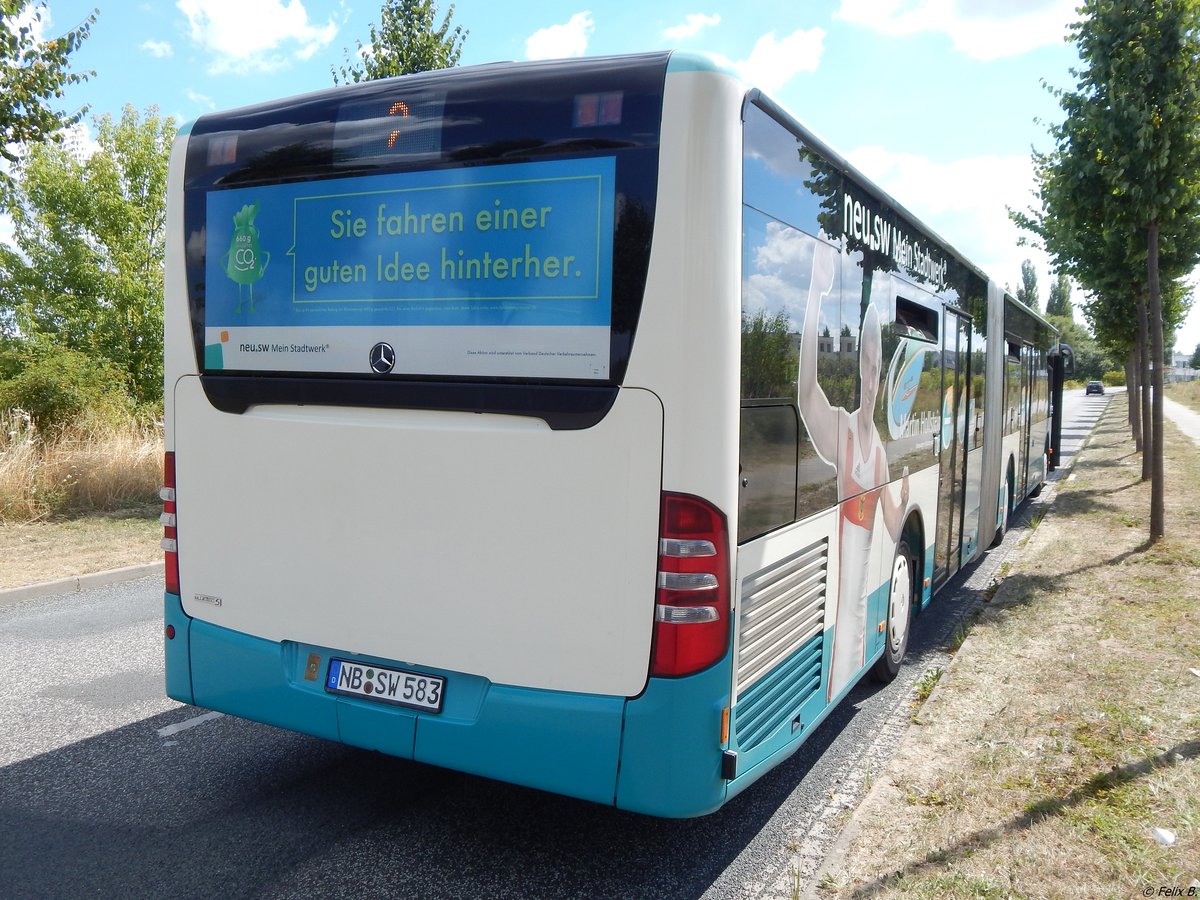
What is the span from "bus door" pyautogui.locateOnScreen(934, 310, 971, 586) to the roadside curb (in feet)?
23.0

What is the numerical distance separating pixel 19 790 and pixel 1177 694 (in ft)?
19.6

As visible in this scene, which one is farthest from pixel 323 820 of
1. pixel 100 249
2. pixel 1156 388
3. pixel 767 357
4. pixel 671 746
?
pixel 100 249

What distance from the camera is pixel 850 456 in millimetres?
4523

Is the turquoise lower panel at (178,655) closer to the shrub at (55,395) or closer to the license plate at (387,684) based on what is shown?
the license plate at (387,684)

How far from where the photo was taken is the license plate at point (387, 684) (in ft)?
11.5

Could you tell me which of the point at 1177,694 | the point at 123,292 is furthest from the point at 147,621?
the point at 123,292

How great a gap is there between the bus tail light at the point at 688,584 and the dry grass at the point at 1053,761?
108 centimetres

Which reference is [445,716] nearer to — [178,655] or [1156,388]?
[178,655]

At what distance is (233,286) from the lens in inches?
155

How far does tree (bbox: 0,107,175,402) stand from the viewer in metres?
26.7

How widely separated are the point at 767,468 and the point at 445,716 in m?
1.49

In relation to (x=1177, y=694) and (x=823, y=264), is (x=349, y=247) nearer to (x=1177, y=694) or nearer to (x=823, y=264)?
(x=823, y=264)

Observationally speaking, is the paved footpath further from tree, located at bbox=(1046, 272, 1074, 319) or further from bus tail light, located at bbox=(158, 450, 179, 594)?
tree, located at bbox=(1046, 272, 1074, 319)

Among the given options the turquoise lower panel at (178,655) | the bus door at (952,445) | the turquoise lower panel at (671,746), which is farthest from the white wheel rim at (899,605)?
the turquoise lower panel at (178,655)
